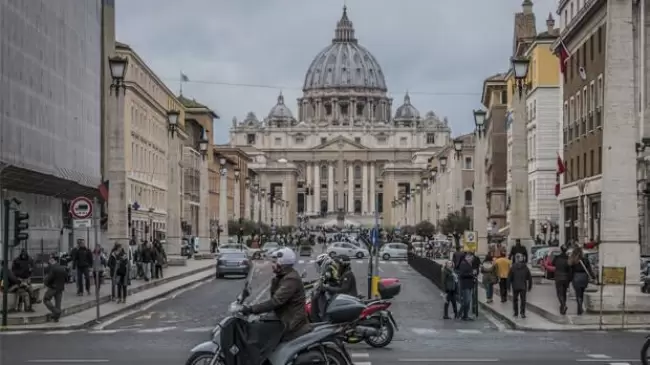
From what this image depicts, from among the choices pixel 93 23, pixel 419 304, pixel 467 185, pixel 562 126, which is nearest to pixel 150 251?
pixel 419 304

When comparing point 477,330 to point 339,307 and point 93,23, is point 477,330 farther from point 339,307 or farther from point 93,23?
point 93,23

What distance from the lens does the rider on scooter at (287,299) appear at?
13.9 m

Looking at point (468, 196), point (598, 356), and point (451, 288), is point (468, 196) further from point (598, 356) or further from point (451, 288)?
point (598, 356)

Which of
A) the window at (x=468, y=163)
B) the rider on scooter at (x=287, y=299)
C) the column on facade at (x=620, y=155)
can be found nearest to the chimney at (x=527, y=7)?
the window at (x=468, y=163)

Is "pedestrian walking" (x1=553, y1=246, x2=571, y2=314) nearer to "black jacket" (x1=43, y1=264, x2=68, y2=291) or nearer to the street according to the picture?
the street

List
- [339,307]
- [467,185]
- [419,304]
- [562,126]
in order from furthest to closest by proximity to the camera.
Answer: [467,185], [562,126], [419,304], [339,307]

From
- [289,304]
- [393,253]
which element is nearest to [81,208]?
[289,304]

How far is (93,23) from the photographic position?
219ft

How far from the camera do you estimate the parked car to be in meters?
57.2

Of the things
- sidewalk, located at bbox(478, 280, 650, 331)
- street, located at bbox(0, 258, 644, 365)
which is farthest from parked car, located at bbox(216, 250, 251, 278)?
street, located at bbox(0, 258, 644, 365)

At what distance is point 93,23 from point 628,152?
143 ft

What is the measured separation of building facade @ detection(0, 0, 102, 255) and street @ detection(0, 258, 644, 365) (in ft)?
55.1

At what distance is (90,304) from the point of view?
34.1 meters

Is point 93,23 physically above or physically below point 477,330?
above
